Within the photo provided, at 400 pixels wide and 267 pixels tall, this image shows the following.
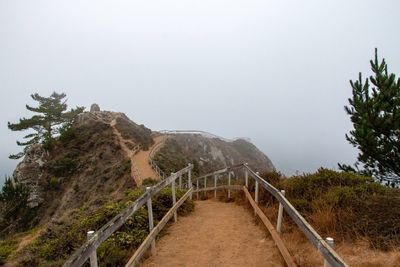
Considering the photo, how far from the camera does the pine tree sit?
41.2 ft

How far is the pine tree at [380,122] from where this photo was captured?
41.2 feet

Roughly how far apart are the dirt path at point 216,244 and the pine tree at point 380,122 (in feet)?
22.6

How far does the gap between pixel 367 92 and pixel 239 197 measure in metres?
7.06

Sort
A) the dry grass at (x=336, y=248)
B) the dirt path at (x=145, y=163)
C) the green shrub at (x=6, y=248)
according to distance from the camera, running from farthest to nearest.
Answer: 1. the dirt path at (x=145, y=163)
2. the green shrub at (x=6, y=248)
3. the dry grass at (x=336, y=248)

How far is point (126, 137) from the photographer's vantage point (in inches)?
1895

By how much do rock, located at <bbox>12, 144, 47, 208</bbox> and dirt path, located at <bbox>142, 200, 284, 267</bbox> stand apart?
34.6 meters

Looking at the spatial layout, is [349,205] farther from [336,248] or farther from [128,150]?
[128,150]

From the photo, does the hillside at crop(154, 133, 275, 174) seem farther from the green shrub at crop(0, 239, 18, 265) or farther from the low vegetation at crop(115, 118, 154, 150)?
the green shrub at crop(0, 239, 18, 265)

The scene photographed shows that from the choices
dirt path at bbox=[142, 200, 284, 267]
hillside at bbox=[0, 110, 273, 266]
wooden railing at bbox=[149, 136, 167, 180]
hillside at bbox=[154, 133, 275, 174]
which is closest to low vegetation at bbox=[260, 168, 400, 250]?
dirt path at bbox=[142, 200, 284, 267]

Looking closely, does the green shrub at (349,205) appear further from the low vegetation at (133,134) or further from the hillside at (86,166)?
the low vegetation at (133,134)

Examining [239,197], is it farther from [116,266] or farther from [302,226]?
[302,226]

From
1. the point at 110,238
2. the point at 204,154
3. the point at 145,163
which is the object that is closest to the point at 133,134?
the point at 204,154

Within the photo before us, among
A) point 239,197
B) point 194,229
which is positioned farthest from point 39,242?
point 239,197

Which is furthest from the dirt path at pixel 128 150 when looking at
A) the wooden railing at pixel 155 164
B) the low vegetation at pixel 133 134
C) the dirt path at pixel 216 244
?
the dirt path at pixel 216 244
